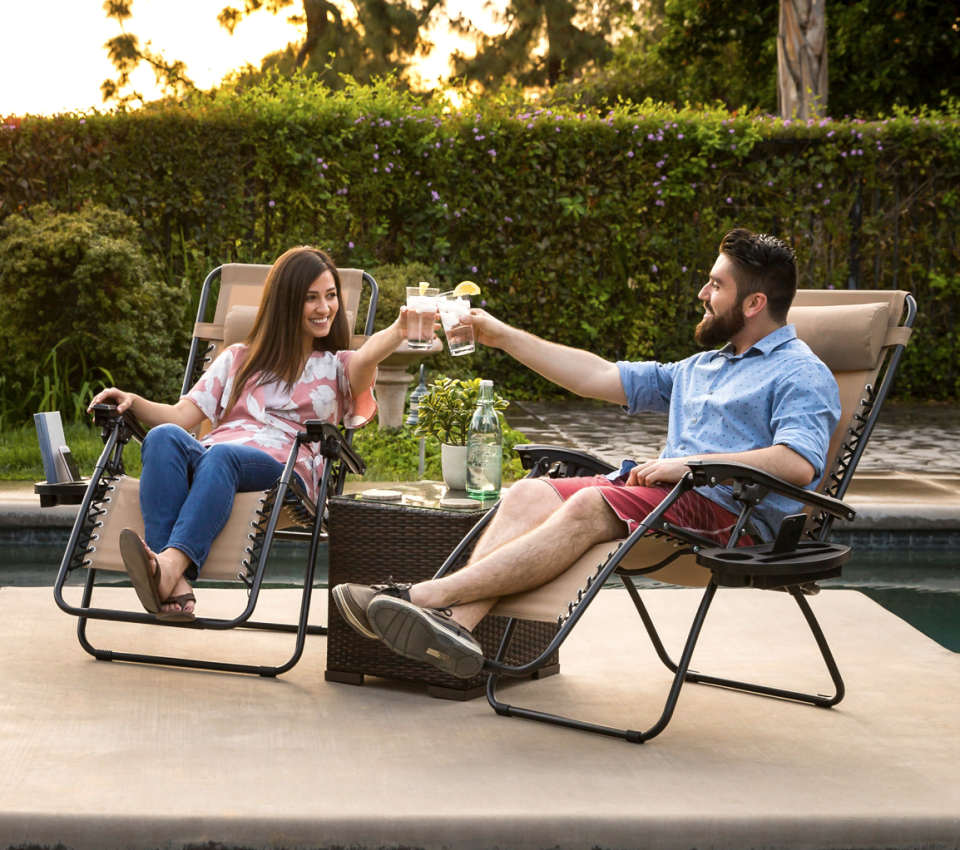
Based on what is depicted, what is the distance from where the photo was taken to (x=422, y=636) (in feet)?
8.16

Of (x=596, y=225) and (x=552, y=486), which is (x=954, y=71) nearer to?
(x=596, y=225)

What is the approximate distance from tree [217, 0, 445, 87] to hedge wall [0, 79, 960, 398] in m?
10.6

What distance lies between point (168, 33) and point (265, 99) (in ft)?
30.5

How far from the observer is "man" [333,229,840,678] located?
2611mm

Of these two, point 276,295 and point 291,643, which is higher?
point 276,295

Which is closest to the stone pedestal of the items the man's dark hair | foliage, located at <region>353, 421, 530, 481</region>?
foliage, located at <region>353, 421, 530, 481</region>

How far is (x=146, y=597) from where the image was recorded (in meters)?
2.99

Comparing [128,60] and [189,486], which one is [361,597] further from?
[128,60]

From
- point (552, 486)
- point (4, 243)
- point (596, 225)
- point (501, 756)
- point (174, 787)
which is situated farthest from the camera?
point (596, 225)

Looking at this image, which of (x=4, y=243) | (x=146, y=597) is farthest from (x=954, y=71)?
(x=146, y=597)

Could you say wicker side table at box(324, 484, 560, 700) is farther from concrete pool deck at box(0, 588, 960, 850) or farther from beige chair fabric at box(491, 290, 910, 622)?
beige chair fabric at box(491, 290, 910, 622)

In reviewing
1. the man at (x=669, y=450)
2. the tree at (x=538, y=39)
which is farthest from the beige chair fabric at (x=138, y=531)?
the tree at (x=538, y=39)

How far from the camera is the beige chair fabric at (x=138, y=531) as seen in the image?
312 cm

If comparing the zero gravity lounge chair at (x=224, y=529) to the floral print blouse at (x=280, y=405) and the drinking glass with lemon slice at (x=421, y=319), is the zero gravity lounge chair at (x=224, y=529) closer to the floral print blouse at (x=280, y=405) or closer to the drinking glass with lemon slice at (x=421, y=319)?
the floral print blouse at (x=280, y=405)
